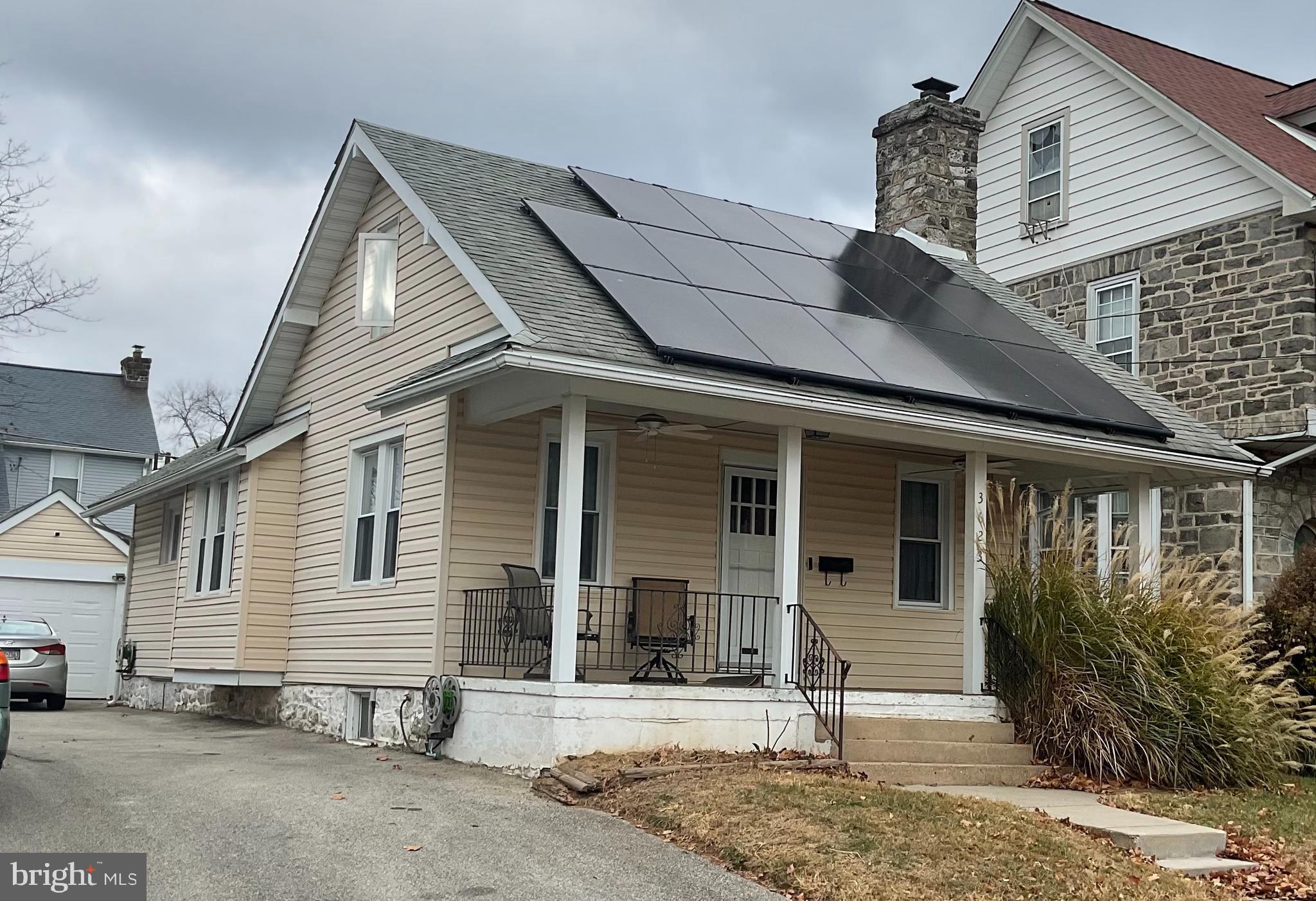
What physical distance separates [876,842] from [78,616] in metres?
19.8

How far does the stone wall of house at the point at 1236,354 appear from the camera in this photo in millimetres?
15602

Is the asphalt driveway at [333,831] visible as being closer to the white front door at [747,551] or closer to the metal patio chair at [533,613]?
the metal patio chair at [533,613]

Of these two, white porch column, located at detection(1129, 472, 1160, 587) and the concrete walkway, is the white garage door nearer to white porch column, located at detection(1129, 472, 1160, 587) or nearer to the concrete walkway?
white porch column, located at detection(1129, 472, 1160, 587)

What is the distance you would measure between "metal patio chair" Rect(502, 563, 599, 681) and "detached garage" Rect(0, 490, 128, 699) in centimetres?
1400

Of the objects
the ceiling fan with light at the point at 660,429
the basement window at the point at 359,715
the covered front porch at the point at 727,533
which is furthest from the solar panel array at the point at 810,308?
the basement window at the point at 359,715

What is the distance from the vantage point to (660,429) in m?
11.4

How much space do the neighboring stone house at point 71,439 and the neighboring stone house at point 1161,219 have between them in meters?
22.2

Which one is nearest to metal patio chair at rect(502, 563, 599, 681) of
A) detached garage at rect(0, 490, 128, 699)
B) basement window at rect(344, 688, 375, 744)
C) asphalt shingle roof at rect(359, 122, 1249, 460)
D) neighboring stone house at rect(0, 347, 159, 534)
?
asphalt shingle roof at rect(359, 122, 1249, 460)

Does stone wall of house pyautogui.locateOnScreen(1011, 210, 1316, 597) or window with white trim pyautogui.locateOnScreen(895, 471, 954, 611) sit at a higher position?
stone wall of house pyautogui.locateOnScreen(1011, 210, 1316, 597)

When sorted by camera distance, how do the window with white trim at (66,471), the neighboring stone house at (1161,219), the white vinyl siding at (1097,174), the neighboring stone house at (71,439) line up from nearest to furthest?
the neighboring stone house at (1161,219) < the white vinyl siding at (1097,174) < the neighboring stone house at (71,439) < the window with white trim at (66,471)

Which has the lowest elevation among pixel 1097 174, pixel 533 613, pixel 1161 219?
pixel 533 613

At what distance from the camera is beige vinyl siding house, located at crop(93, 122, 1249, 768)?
33.2 ft

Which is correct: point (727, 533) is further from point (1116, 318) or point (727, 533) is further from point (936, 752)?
point (1116, 318)

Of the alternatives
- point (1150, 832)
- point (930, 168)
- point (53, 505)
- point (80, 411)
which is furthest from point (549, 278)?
point (80, 411)
